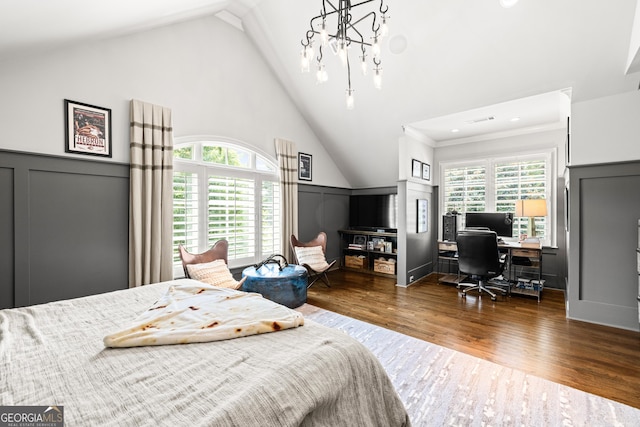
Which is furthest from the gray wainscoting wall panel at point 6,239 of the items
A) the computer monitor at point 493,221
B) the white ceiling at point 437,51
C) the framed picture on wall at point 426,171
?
the computer monitor at point 493,221

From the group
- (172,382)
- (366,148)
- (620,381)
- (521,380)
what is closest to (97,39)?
(172,382)

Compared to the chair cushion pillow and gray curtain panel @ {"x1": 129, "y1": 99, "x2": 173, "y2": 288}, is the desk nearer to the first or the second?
the chair cushion pillow

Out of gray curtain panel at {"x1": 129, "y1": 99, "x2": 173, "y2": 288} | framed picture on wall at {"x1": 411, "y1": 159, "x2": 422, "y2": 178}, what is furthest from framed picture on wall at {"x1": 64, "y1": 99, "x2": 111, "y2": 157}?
framed picture on wall at {"x1": 411, "y1": 159, "x2": 422, "y2": 178}

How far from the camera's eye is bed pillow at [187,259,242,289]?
3.24 metres

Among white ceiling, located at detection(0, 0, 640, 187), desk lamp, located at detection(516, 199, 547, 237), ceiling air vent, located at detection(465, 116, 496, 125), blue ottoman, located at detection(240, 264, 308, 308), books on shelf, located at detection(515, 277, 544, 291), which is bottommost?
books on shelf, located at detection(515, 277, 544, 291)

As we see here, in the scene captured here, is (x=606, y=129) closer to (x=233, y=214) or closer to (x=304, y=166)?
(x=304, y=166)

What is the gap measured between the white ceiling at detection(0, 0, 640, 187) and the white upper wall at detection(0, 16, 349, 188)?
0.67 feet

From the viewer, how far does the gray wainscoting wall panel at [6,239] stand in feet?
7.50

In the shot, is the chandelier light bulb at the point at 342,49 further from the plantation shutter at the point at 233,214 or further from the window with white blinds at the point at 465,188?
the window with white blinds at the point at 465,188

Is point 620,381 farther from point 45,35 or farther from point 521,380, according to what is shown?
point 45,35

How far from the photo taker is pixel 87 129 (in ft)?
8.91

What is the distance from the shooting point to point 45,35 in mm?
2193

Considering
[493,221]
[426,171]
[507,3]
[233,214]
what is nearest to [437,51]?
[507,3]

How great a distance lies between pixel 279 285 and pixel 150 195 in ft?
5.78
